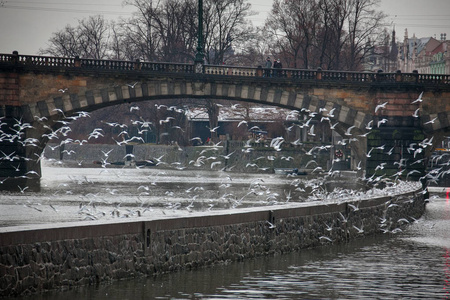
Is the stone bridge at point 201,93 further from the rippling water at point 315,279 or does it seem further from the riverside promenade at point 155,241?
the rippling water at point 315,279

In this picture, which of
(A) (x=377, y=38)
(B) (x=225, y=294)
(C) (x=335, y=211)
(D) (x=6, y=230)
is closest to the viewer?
(D) (x=6, y=230)

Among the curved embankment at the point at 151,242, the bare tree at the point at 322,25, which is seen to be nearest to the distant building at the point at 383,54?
the bare tree at the point at 322,25

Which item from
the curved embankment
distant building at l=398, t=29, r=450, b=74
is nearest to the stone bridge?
the curved embankment

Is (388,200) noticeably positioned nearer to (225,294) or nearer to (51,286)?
(225,294)

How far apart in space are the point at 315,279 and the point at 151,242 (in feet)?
11.5

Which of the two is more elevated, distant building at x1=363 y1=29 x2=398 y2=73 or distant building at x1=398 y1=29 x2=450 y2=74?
distant building at x1=398 y1=29 x2=450 y2=74

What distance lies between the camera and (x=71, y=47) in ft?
322

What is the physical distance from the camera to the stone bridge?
55.5m

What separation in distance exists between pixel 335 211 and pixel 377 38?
58.1 metres

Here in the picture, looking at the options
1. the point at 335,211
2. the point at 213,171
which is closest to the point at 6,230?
the point at 335,211

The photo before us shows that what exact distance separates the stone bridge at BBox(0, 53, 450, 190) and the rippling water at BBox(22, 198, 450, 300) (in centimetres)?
3290

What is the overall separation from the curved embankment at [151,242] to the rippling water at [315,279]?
0.81 ft

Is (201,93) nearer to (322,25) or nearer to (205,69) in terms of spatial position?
(205,69)

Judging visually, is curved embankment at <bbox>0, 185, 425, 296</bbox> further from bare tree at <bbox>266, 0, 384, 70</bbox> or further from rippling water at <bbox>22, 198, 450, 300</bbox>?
bare tree at <bbox>266, 0, 384, 70</bbox>
